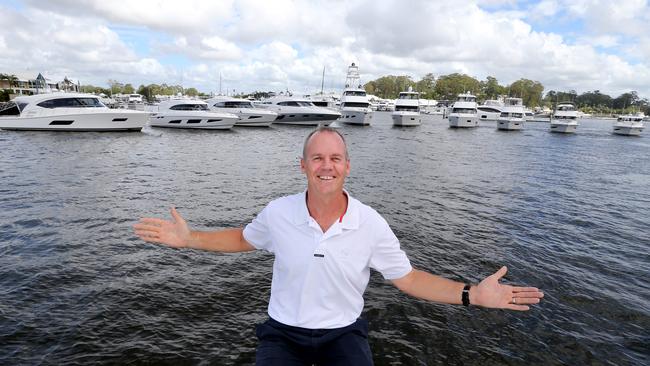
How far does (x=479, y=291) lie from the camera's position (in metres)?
2.96

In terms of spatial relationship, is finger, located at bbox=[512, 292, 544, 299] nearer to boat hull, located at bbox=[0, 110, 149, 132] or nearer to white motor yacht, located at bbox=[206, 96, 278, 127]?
boat hull, located at bbox=[0, 110, 149, 132]

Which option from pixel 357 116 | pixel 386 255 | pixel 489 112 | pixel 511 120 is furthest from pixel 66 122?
pixel 489 112

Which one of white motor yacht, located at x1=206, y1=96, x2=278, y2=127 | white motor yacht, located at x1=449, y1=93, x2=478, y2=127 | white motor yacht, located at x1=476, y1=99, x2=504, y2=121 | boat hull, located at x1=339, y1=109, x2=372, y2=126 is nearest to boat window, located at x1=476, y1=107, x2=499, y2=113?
white motor yacht, located at x1=476, y1=99, x2=504, y2=121

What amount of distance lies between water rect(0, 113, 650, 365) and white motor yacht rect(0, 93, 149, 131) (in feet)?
42.2

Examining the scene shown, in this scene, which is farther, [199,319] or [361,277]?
[199,319]

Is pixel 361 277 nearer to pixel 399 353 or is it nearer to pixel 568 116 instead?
pixel 399 353

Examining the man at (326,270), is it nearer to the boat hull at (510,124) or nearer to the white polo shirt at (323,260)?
the white polo shirt at (323,260)

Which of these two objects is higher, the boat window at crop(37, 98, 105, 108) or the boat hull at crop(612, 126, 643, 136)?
the boat window at crop(37, 98, 105, 108)

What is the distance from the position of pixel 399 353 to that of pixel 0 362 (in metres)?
5.23

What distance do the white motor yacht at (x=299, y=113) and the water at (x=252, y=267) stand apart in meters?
30.2

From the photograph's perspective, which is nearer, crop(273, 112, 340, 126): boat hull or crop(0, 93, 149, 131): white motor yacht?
crop(0, 93, 149, 131): white motor yacht

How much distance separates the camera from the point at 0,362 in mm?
4777

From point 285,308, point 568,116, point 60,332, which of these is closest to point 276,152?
point 60,332

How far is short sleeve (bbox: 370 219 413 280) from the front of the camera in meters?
2.89
